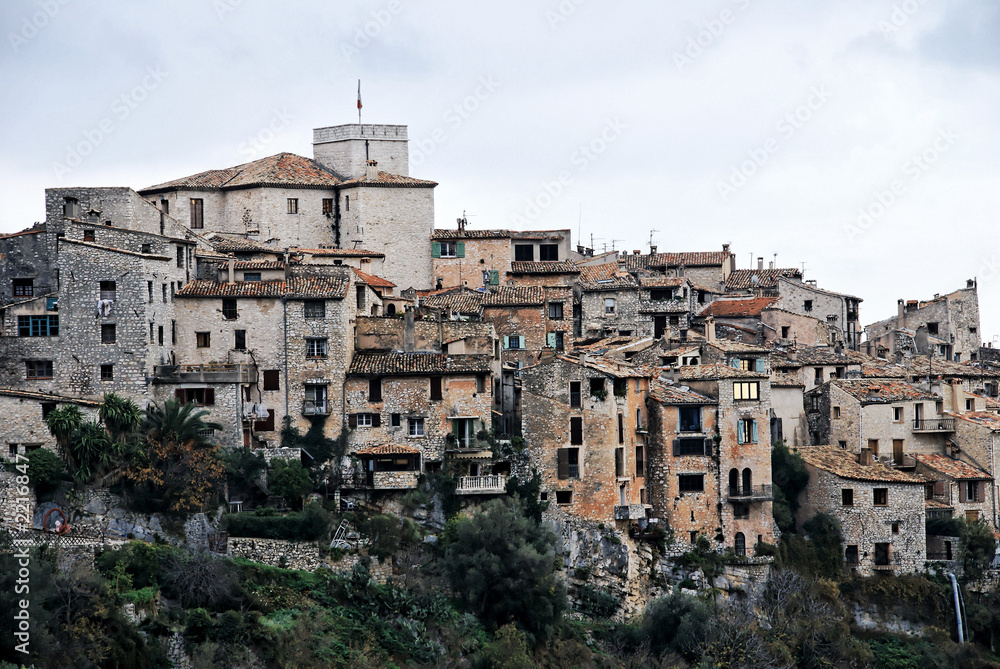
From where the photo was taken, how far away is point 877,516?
74938 mm

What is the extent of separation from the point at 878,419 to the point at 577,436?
18731 millimetres

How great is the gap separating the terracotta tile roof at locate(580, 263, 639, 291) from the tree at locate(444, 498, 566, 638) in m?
24.7

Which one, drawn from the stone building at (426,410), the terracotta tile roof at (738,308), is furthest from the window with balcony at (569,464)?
the terracotta tile roof at (738,308)

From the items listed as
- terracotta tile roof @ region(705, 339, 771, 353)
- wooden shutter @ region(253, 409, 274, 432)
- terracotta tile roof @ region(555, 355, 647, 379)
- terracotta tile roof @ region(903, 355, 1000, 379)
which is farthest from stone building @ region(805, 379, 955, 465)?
wooden shutter @ region(253, 409, 274, 432)

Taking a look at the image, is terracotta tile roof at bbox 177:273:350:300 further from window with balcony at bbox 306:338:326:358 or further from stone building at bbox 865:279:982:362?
stone building at bbox 865:279:982:362

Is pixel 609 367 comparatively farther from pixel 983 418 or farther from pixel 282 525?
pixel 983 418

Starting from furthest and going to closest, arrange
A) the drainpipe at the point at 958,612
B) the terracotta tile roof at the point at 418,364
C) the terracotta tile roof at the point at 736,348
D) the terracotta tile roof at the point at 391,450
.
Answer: the terracotta tile roof at the point at 736,348, the drainpipe at the point at 958,612, the terracotta tile roof at the point at 418,364, the terracotta tile roof at the point at 391,450

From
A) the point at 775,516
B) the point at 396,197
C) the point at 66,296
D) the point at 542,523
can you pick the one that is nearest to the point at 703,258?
the point at 396,197

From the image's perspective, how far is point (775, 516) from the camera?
7488 centimetres

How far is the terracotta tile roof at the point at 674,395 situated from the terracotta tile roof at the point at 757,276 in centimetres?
2508

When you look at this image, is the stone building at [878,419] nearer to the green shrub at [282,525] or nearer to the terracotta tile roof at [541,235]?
the terracotta tile roof at [541,235]

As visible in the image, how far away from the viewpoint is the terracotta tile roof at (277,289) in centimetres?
7025

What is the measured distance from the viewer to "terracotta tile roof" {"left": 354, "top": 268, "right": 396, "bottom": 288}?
253 ft

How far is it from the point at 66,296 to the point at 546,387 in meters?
20.4
